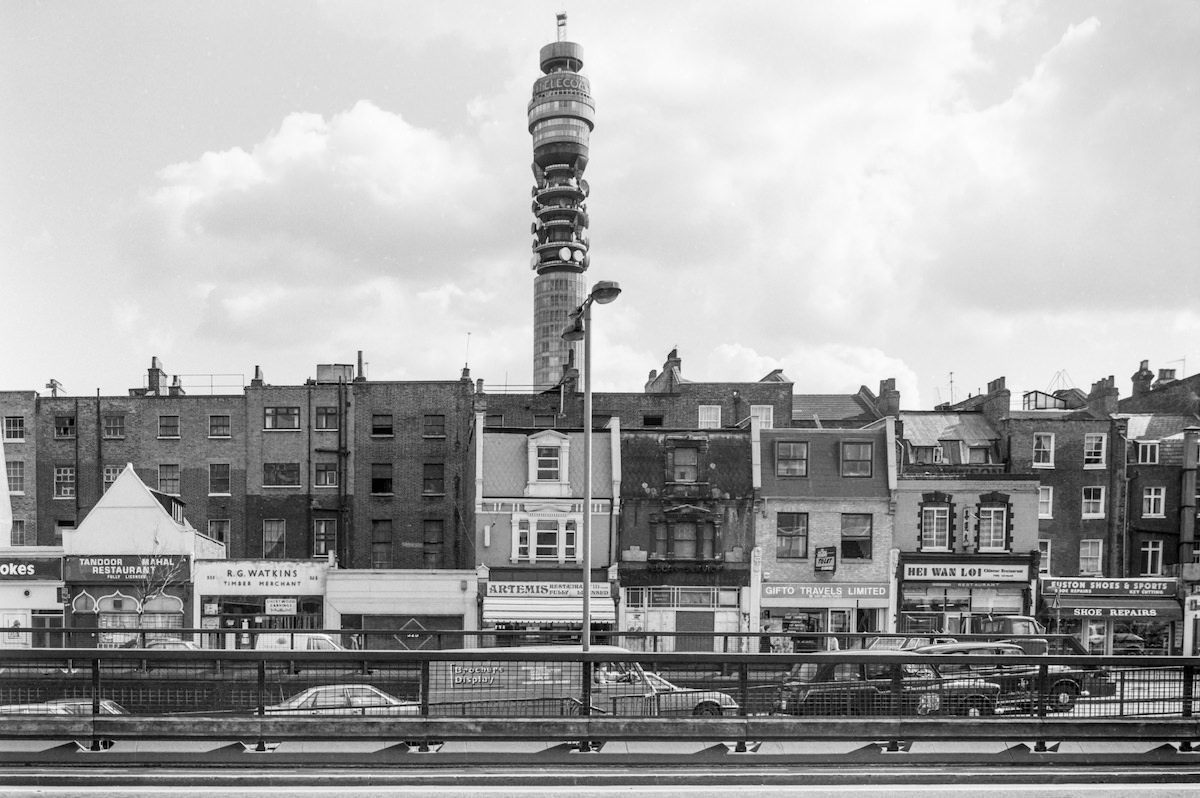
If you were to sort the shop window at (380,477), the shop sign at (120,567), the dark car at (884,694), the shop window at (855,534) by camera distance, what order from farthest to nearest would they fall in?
the shop window at (380,477)
the shop window at (855,534)
the shop sign at (120,567)
the dark car at (884,694)

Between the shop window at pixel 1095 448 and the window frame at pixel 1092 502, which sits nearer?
the window frame at pixel 1092 502

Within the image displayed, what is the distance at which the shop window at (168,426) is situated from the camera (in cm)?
4691

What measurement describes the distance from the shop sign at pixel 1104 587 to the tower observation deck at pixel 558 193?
12748 centimetres

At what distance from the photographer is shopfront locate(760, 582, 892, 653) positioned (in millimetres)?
38094

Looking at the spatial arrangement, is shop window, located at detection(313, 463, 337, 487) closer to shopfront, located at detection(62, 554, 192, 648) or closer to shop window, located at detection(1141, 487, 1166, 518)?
shopfront, located at detection(62, 554, 192, 648)

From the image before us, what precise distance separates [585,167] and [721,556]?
142691 millimetres

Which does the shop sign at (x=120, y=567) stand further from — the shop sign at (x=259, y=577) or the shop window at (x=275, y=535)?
the shop window at (x=275, y=535)

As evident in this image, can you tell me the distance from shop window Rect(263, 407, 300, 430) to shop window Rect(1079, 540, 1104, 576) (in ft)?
127

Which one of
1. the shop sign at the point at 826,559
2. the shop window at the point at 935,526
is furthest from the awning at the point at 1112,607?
the shop sign at the point at 826,559

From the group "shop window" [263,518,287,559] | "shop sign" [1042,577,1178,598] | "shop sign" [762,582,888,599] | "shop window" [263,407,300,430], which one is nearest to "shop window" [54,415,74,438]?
"shop window" [263,407,300,430]

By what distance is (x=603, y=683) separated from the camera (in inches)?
471

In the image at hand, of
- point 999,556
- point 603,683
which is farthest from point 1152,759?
point 999,556

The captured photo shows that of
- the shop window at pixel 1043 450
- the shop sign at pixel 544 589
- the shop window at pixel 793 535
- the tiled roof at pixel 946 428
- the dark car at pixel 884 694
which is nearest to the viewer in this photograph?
the dark car at pixel 884 694

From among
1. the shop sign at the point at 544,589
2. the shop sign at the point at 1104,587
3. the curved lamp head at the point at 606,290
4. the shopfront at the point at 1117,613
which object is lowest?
the shopfront at the point at 1117,613
